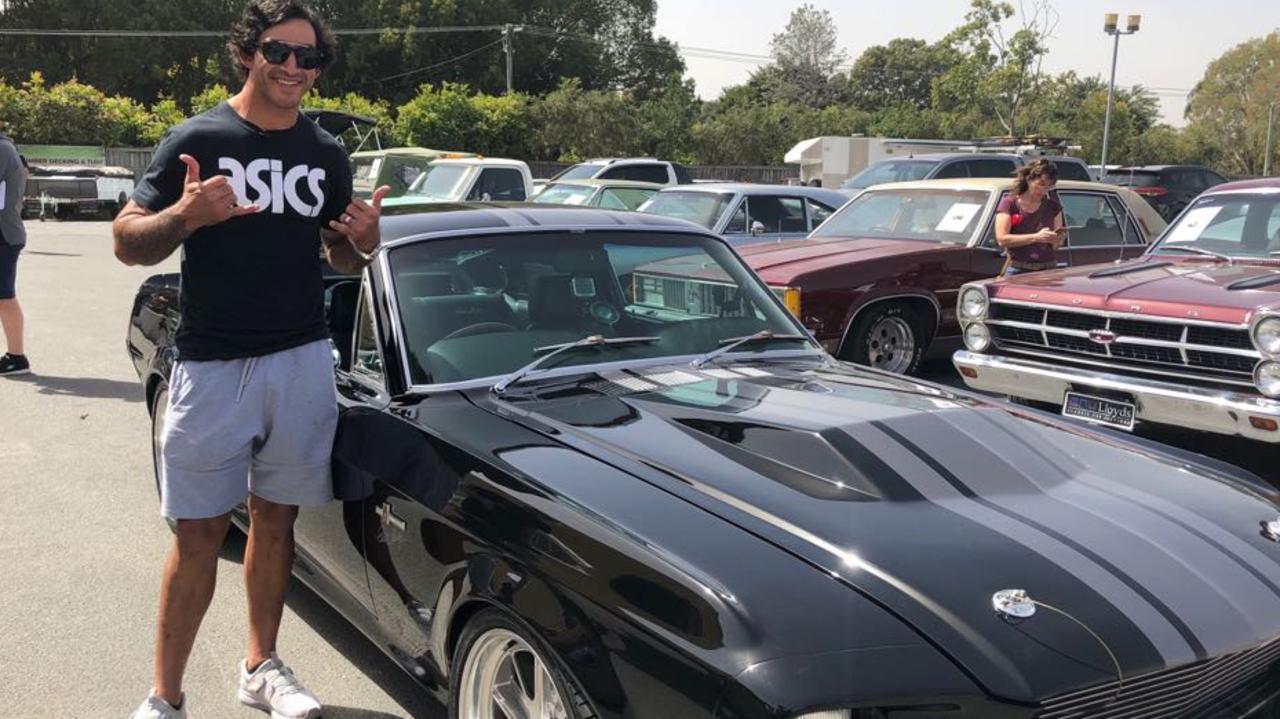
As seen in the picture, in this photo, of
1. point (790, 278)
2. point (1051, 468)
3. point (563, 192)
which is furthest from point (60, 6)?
point (1051, 468)

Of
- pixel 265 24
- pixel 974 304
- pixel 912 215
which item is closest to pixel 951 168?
pixel 912 215

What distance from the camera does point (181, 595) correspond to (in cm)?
293

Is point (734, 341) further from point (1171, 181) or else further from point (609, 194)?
point (1171, 181)

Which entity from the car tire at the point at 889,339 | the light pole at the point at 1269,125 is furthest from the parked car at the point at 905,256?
the light pole at the point at 1269,125

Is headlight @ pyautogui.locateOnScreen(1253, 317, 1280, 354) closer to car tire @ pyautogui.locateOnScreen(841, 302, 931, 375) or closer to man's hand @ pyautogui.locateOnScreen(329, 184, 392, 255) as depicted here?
car tire @ pyautogui.locateOnScreen(841, 302, 931, 375)

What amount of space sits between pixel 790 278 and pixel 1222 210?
2.94 meters

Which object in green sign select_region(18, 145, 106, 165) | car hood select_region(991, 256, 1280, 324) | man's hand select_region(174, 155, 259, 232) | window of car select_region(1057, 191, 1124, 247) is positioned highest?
green sign select_region(18, 145, 106, 165)

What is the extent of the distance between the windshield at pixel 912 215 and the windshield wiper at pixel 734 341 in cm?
525

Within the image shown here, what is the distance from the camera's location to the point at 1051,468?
2.68 metres

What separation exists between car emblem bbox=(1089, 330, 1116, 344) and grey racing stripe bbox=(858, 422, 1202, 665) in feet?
12.4

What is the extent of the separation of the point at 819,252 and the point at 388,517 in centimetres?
586

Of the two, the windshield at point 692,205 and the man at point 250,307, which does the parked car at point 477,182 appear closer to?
the windshield at point 692,205

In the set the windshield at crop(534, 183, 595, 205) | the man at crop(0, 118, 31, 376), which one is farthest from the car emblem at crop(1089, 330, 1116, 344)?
the windshield at crop(534, 183, 595, 205)

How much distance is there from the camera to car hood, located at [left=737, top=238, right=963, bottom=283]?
25.1 ft
